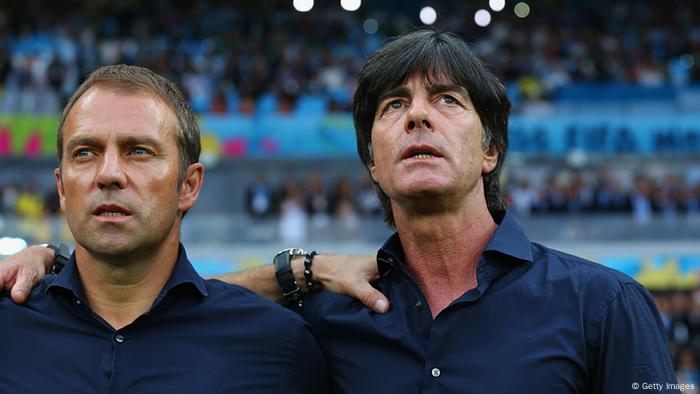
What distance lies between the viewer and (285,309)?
3541mm

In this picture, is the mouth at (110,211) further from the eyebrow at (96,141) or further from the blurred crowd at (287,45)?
the blurred crowd at (287,45)

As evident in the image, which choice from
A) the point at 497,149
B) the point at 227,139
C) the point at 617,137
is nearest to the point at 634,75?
the point at 617,137

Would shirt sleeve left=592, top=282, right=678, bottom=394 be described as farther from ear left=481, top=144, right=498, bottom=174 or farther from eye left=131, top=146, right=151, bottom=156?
eye left=131, top=146, right=151, bottom=156

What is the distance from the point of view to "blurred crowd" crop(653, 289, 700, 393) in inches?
481

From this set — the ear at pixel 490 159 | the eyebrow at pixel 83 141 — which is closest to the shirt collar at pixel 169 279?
the eyebrow at pixel 83 141

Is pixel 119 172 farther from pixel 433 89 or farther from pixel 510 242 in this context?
pixel 510 242

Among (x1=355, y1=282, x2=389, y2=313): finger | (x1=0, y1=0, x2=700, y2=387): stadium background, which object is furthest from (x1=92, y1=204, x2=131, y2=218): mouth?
(x1=0, y1=0, x2=700, y2=387): stadium background

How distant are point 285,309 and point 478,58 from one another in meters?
1.15

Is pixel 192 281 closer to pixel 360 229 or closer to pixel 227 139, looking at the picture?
pixel 360 229

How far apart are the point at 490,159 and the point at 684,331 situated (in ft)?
36.2

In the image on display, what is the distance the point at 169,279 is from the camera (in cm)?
349

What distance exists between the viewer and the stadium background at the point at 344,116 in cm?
1633

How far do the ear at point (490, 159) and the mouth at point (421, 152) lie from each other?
1.15ft

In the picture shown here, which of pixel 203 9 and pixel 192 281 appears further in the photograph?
pixel 203 9
